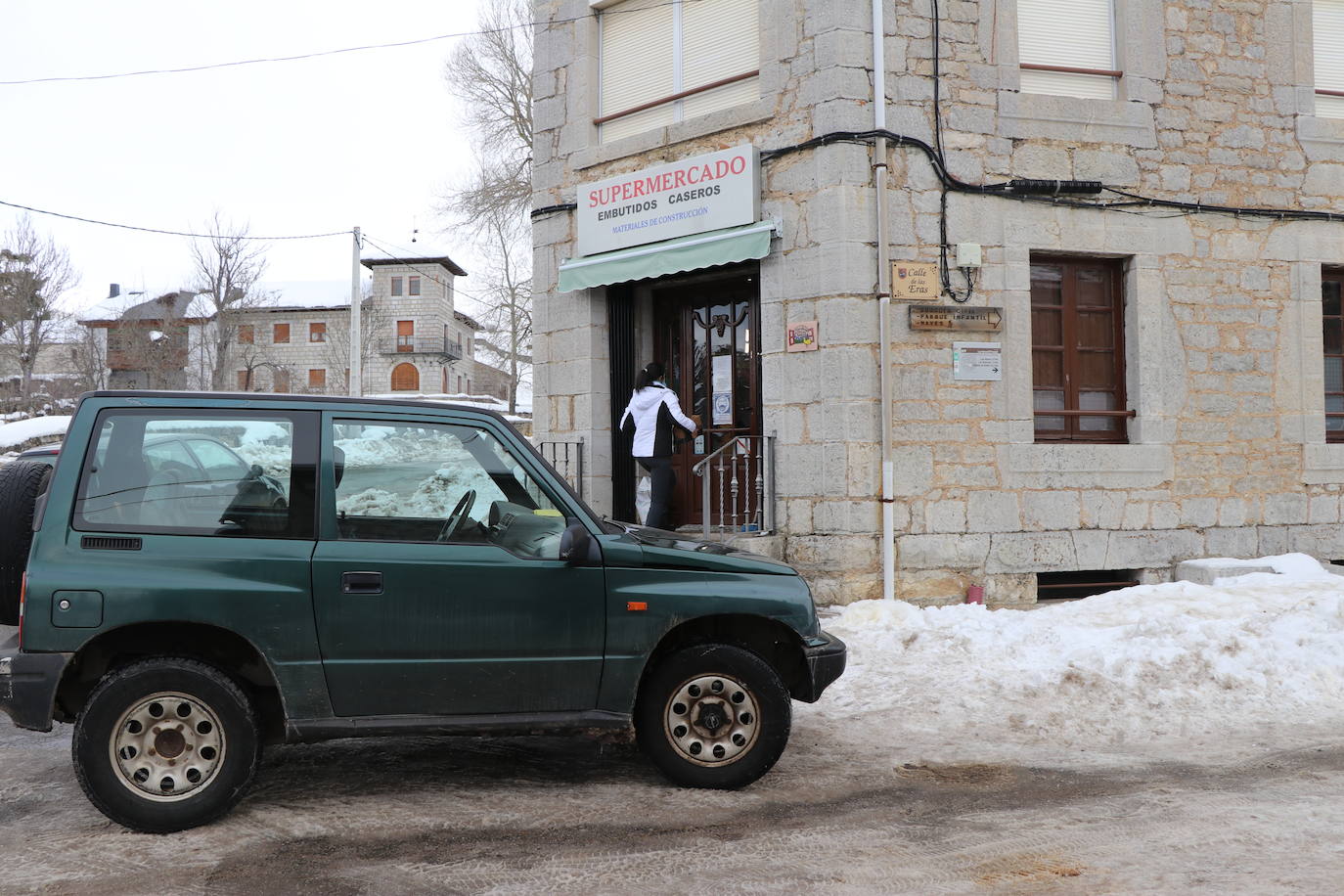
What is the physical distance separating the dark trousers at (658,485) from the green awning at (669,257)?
1.79 metres

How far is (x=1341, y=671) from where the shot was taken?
247 inches

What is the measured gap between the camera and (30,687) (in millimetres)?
3865

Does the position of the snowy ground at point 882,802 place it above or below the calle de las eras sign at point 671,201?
below

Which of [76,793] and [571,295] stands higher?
[571,295]

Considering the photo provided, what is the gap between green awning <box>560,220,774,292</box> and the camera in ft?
30.9

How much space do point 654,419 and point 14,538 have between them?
6032 millimetres

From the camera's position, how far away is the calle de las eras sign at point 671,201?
9523 millimetres

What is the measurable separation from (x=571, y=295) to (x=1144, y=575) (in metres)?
6.29

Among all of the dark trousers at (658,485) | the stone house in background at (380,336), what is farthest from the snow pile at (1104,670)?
the stone house in background at (380,336)

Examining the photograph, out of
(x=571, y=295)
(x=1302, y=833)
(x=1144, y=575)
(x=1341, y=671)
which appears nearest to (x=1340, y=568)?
(x=1144, y=575)

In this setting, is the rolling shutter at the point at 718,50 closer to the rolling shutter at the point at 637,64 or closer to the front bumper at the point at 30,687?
the rolling shutter at the point at 637,64

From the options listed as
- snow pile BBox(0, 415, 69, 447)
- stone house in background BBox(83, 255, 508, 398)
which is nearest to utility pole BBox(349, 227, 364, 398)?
snow pile BBox(0, 415, 69, 447)

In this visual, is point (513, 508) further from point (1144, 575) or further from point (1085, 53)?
point (1085, 53)

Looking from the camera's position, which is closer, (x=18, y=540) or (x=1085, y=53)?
(x=18, y=540)
